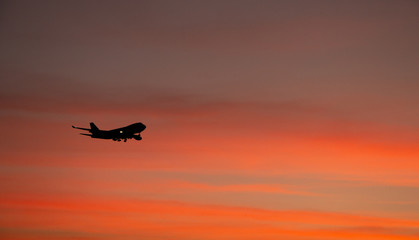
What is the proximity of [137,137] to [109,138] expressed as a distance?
10.1 m

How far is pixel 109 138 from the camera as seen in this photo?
19412 cm

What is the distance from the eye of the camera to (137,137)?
190750 mm
